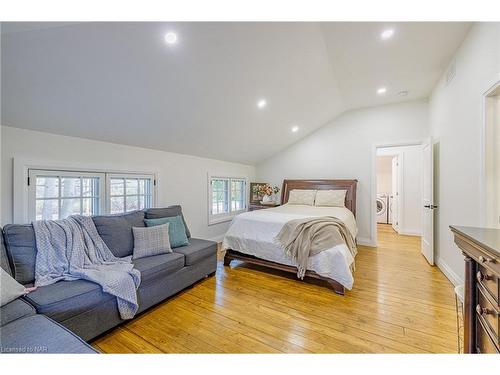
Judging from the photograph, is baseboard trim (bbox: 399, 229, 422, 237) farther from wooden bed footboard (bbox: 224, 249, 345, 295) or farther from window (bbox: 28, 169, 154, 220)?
window (bbox: 28, 169, 154, 220)

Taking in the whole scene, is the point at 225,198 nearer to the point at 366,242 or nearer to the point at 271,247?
the point at 271,247

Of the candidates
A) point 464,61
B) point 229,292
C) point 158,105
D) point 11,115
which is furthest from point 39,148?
point 464,61

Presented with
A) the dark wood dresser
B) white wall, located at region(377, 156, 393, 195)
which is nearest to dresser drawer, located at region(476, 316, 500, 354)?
the dark wood dresser

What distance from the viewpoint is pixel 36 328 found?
4.00 feet

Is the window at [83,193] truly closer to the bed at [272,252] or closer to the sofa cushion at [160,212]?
the sofa cushion at [160,212]

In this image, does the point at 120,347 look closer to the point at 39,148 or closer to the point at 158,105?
the point at 39,148

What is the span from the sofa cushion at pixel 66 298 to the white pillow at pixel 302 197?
364 centimetres

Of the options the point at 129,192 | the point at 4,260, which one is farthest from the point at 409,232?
the point at 4,260

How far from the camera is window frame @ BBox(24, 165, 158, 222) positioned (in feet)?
7.10

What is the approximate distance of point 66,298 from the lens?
156 cm

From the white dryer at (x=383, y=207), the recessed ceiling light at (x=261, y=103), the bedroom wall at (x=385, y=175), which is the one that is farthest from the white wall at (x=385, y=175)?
the recessed ceiling light at (x=261, y=103)

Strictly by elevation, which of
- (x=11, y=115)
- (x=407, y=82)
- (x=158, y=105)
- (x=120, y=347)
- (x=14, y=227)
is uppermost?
(x=407, y=82)

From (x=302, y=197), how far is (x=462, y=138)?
2652 mm

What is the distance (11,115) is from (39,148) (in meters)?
0.37
